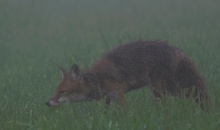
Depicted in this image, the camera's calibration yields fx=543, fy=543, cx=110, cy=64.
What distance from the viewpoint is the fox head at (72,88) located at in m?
7.96

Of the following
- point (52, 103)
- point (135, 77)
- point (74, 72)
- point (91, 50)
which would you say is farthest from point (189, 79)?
point (91, 50)

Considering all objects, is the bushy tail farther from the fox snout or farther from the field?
the fox snout

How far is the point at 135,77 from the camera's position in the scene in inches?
327

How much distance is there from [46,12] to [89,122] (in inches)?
730

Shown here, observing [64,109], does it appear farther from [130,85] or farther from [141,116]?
[130,85]

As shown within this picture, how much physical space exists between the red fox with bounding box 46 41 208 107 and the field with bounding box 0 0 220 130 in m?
0.21

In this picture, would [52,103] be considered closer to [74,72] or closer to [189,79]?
[74,72]

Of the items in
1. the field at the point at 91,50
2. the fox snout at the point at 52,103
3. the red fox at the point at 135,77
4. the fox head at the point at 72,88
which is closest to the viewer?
the field at the point at 91,50

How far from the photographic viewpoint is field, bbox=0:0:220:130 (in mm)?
6414

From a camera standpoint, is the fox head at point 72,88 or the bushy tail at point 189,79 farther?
the bushy tail at point 189,79

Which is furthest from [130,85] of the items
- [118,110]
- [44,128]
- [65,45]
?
[65,45]

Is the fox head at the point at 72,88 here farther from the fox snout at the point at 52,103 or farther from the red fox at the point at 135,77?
the fox snout at the point at 52,103

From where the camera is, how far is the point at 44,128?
6000mm

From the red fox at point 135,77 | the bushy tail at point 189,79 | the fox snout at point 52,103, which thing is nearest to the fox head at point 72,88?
the red fox at point 135,77
